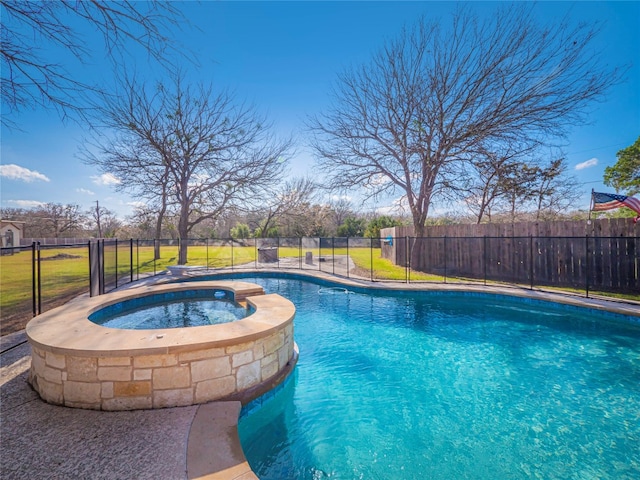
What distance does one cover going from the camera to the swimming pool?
2.34 m

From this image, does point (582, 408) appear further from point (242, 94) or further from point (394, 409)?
point (242, 94)

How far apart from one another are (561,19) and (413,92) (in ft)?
13.9

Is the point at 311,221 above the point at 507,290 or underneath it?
above

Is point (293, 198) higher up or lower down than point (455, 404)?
higher up

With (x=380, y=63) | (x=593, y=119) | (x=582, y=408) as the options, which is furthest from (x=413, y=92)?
(x=582, y=408)

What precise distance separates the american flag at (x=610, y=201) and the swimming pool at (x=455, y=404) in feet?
12.1

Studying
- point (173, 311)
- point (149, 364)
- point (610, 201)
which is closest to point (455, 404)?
point (149, 364)

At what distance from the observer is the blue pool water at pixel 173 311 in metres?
4.29

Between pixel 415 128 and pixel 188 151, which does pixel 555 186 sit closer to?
pixel 415 128

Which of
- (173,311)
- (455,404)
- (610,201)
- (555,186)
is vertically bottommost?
(455,404)

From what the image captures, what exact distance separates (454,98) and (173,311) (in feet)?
36.1

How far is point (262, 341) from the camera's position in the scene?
115 inches

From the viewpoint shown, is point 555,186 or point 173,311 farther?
point 555,186

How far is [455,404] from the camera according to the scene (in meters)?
3.17
